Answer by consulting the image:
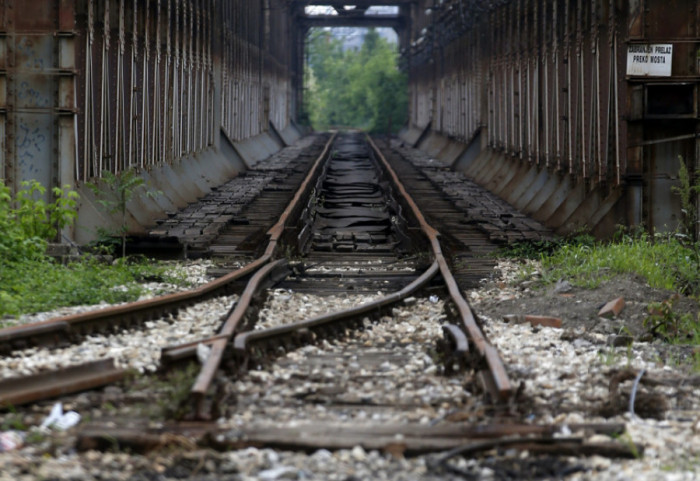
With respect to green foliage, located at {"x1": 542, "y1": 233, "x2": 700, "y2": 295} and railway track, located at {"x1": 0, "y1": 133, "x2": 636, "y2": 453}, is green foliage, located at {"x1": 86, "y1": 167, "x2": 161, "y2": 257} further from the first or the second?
green foliage, located at {"x1": 542, "y1": 233, "x2": 700, "y2": 295}

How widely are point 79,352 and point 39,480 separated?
7.85 feet

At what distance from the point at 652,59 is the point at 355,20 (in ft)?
176

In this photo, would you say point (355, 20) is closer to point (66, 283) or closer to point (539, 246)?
point (539, 246)

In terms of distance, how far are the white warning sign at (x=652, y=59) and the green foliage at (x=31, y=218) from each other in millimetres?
6493

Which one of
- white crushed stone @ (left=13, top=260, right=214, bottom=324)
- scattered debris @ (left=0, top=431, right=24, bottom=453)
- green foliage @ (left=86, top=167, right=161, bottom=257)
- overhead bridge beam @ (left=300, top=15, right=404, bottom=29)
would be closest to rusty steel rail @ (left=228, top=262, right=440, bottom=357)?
scattered debris @ (left=0, top=431, right=24, bottom=453)

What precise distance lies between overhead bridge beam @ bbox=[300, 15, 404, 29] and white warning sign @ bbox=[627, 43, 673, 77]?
5233cm

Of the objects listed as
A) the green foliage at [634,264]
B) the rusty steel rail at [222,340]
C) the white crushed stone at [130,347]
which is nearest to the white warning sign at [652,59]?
the green foliage at [634,264]

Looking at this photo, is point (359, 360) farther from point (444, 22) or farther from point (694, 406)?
point (444, 22)

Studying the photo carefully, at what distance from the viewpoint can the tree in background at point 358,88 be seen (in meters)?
70.1

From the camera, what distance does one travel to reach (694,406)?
5.61 m

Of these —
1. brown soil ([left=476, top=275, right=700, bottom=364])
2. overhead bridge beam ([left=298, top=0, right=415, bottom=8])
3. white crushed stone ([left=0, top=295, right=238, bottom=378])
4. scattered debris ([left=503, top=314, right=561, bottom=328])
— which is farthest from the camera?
overhead bridge beam ([left=298, top=0, right=415, bottom=8])

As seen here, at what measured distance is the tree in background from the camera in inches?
2758

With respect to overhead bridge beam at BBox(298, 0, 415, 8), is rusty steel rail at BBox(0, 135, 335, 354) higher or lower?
lower

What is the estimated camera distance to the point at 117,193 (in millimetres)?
13156
